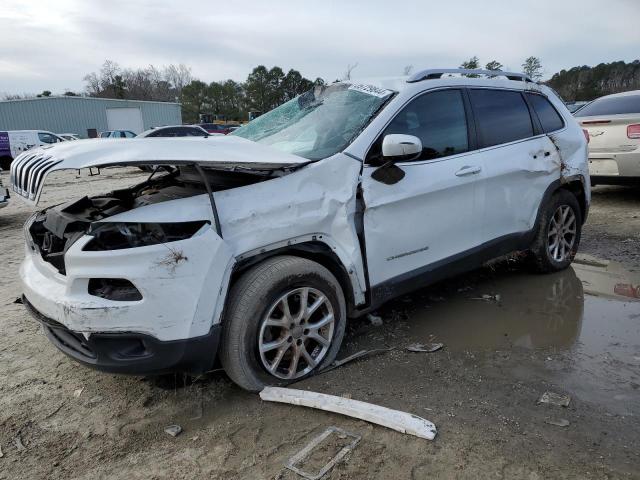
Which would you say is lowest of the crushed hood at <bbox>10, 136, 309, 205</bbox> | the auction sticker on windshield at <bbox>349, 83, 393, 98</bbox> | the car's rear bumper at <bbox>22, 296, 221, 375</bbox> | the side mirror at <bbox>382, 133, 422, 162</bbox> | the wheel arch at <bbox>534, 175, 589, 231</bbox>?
the car's rear bumper at <bbox>22, 296, 221, 375</bbox>

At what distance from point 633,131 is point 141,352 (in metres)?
7.43

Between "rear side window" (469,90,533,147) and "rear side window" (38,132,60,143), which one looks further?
"rear side window" (38,132,60,143)

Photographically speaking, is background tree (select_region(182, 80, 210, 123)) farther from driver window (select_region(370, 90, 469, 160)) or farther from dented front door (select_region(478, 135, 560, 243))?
driver window (select_region(370, 90, 469, 160))

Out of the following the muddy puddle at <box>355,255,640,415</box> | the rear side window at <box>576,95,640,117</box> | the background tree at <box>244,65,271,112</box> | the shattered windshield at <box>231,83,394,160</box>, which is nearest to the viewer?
the muddy puddle at <box>355,255,640,415</box>

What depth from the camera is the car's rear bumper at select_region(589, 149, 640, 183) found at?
23.6 ft

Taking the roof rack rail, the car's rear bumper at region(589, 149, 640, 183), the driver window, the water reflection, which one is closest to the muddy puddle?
the water reflection

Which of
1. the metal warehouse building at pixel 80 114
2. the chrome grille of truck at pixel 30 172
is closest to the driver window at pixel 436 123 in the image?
the chrome grille of truck at pixel 30 172

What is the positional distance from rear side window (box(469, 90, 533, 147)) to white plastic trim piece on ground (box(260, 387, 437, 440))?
7.61ft

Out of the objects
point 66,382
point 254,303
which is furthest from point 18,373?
point 254,303

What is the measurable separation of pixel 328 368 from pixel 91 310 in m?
1.44

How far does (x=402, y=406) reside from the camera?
2723 mm

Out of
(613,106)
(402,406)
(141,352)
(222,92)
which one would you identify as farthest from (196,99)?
(402,406)

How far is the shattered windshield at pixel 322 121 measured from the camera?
3309mm

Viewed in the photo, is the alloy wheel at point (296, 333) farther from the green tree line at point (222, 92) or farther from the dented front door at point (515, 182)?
the green tree line at point (222, 92)
